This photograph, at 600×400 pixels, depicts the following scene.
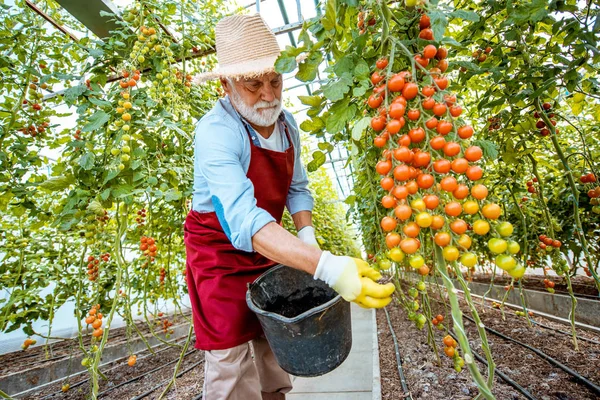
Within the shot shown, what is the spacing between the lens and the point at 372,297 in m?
0.97

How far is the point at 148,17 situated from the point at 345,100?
6.27ft

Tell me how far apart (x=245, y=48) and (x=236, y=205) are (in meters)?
0.71

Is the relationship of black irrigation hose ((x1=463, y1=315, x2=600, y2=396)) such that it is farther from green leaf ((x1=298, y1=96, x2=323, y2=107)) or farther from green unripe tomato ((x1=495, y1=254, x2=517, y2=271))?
green leaf ((x1=298, y1=96, x2=323, y2=107))

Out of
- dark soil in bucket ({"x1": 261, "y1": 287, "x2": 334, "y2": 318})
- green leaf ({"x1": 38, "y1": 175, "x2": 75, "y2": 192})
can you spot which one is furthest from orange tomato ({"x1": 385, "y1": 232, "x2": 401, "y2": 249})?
green leaf ({"x1": 38, "y1": 175, "x2": 75, "y2": 192})

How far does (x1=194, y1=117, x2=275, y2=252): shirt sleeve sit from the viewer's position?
3.74 ft

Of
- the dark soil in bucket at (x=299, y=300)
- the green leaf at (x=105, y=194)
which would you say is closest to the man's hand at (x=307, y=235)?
the dark soil in bucket at (x=299, y=300)

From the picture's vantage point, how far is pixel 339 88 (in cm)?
89

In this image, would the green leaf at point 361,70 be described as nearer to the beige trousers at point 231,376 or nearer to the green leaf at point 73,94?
the beige trousers at point 231,376

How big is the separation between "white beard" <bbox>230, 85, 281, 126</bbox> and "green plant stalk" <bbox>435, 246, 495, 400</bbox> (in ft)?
3.40

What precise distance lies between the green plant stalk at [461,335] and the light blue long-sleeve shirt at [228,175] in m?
0.57

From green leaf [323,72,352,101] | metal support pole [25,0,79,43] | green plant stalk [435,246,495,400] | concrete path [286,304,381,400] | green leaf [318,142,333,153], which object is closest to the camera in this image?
green plant stalk [435,246,495,400]

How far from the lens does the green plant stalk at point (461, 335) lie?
25.6 inches

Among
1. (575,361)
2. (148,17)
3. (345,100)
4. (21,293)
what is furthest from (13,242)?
(575,361)

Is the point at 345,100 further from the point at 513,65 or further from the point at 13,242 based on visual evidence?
the point at 13,242
